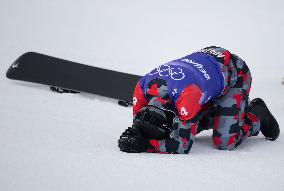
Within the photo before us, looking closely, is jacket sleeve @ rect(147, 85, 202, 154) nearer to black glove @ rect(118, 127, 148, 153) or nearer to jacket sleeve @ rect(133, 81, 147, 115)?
black glove @ rect(118, 127, 148, 153)

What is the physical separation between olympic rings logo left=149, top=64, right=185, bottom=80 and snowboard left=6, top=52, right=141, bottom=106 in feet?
4.62

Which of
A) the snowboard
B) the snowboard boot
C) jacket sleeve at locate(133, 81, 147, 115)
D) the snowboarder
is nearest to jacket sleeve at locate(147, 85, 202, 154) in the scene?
the snowboarder

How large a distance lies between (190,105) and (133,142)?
370 millimetres

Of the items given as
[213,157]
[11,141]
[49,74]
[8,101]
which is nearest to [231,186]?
[213,157]

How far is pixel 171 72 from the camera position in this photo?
9.17ft

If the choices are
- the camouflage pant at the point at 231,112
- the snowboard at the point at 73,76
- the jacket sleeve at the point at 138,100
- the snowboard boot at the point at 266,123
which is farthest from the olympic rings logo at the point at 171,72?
the snowboard at the point at 73,76

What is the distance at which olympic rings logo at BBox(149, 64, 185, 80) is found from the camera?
2748 millimetres

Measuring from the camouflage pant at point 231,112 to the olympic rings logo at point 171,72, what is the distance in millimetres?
323

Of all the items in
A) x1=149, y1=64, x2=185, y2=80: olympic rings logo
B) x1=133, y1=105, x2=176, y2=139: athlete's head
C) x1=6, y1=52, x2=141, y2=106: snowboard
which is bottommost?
x1=6, y1=52, x2=141, y2=106: snowboard

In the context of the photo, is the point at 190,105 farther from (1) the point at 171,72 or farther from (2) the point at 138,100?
(2) the point at 138,100

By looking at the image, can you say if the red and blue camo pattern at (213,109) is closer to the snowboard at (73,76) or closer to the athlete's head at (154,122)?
the athlete's head at (154,122)

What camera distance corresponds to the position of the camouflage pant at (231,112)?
294cm

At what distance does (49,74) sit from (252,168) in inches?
108

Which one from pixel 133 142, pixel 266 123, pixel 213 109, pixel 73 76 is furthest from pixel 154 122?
pixel 73 76
